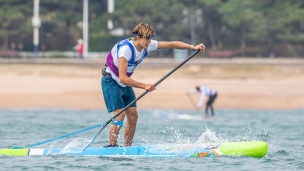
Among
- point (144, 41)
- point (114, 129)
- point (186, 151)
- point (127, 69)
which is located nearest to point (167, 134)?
point (186, 151)

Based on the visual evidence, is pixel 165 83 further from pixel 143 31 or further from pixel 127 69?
pixel 143 31

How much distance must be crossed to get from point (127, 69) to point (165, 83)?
2202 centimetres

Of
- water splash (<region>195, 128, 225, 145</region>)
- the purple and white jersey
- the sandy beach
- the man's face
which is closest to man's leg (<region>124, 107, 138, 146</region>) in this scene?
the purple and white jersey

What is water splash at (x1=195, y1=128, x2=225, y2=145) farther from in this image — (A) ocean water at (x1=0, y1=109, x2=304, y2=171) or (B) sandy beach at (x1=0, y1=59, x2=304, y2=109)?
(B) sandy beach at (x1=0, y1=59, x2=304, y2=109)

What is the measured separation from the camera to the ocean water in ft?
40.0

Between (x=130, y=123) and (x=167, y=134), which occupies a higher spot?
(x=130, y=123)

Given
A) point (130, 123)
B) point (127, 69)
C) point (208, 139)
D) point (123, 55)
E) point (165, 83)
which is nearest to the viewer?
point (123, 55)

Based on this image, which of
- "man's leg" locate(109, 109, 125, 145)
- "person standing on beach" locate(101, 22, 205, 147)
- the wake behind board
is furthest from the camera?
the wake behind board

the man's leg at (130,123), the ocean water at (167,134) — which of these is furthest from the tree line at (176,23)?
the man's leg at (130,123)

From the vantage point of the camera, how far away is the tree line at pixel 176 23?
4741 centimetres

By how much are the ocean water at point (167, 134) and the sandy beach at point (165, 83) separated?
2.51m

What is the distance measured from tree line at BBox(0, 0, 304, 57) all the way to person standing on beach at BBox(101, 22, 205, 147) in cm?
3417

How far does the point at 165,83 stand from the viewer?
112 ft

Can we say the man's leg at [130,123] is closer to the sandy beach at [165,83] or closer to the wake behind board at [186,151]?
the wake behind board at [186,151]
